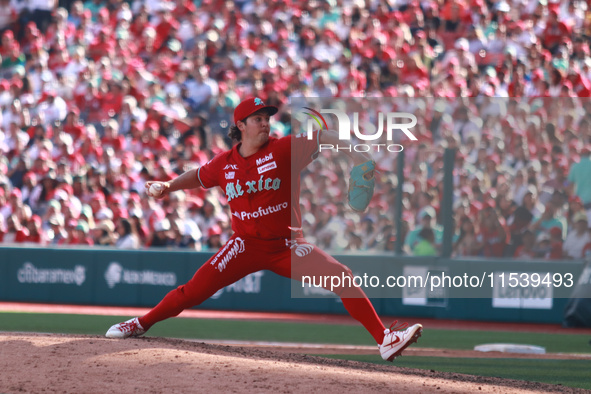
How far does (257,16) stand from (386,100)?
549 centimetres

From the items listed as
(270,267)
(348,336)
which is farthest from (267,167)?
(348,336)

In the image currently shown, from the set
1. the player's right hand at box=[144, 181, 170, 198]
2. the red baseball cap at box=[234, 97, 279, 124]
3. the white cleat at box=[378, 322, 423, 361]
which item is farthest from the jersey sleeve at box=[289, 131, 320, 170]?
the white cleat at box=[378, 322, 423, 361]

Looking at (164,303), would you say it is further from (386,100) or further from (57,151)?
(57,151)

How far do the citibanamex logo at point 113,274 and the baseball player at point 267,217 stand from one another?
6.77 meters

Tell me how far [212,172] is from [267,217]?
1.99ft

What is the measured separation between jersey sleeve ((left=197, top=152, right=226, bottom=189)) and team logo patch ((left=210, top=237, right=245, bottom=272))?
51 centimetres

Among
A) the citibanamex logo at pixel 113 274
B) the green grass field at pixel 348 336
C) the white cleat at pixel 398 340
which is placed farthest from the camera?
the citibanamex logo at pixel 113 274

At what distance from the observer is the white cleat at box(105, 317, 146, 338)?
6.15m

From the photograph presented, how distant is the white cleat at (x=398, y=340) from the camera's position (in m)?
5.56

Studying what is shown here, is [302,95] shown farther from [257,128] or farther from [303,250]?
[303,250]

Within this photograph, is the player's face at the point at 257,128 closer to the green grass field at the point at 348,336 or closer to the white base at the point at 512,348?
the green grass field at the point at 348,336

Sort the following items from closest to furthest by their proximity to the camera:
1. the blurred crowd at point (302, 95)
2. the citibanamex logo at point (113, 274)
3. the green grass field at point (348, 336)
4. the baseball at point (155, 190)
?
the baseball at point (155, 190) → the green grass field at point (348, 336) → the blurred crowd at point (302, 95) → the citibanamex logo at point (113, 274)

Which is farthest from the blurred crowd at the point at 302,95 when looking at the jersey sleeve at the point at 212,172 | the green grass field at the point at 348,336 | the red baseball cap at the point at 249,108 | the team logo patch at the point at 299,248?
the red baseball cap at the point at 249,108

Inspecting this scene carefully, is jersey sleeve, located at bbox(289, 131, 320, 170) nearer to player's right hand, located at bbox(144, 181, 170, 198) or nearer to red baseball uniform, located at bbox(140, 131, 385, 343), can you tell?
red baseball uniform, located at bbox(140, 131, 385, 343)
